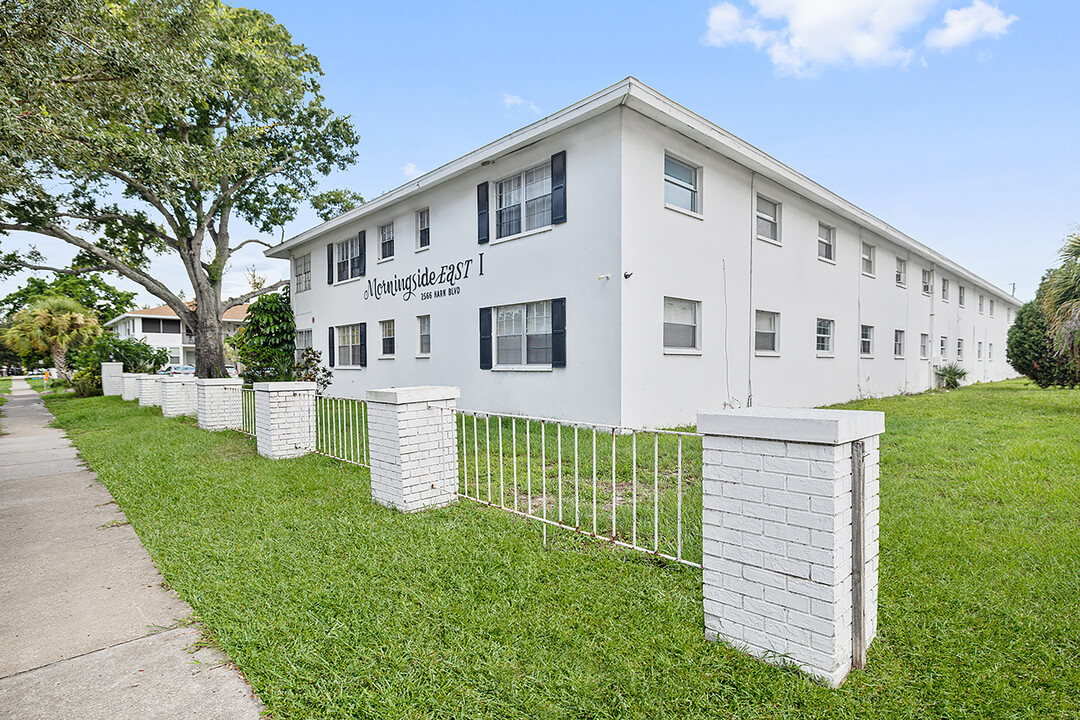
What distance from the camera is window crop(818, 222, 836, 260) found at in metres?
14.2

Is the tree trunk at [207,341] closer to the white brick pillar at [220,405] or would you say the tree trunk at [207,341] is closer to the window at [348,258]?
the window at [348,258]

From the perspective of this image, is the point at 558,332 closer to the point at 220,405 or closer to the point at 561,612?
the point at 220,405

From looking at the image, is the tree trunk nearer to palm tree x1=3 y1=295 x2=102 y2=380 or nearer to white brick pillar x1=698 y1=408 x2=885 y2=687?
palm tree x1=3 y1=295 x2=102 y2=380

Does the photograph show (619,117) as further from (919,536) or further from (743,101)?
(919,536)

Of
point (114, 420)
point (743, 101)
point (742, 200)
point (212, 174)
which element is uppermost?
point (743, 101)

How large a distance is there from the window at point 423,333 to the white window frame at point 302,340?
6.20 meters

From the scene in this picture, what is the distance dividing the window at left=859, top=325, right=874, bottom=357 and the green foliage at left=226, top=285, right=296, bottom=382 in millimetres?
17400

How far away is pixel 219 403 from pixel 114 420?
14.5ft

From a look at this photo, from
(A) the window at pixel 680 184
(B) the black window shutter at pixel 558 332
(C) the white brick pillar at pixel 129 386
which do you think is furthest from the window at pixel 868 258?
(C) the white brick pillar at pixel 129 386

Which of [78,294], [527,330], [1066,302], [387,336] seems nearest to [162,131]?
[387,336]

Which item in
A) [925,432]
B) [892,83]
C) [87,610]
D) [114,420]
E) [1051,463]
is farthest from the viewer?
[114,420]

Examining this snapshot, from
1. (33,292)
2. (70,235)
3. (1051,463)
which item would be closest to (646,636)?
(1051,463)

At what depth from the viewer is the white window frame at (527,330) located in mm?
10141

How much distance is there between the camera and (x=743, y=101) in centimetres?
1157
